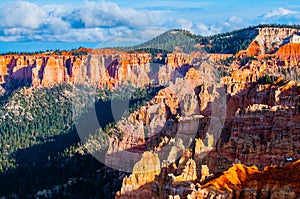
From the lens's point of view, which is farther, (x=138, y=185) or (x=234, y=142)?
(x=234, y=142)

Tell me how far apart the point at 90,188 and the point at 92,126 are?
135ft

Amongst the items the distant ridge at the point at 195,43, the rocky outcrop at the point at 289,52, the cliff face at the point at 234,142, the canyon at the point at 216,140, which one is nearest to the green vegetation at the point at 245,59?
the canyon at the point at 216,140

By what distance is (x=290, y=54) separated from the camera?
156 meters

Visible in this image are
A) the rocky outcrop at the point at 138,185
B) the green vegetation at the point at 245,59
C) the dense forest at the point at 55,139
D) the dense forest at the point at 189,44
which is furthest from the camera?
the dense forest at the point at 189,44

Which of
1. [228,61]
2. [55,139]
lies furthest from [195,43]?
[55,139]

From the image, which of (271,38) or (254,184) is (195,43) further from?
(254,184)

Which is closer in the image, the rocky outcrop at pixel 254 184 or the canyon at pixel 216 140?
the rocky outcrop at pixel 254 184

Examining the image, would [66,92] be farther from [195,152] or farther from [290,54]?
[195,152]

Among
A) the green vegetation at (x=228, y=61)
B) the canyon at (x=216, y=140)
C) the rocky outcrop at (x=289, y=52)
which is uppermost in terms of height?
the rocky outcrop at (x=289, y=52)

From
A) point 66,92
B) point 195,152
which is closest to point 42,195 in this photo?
point 195,152

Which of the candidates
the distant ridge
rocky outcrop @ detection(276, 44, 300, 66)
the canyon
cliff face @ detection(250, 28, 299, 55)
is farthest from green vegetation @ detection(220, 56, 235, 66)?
the distant ridge

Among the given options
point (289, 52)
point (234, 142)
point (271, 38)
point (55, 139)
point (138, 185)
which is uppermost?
point (271, 38)

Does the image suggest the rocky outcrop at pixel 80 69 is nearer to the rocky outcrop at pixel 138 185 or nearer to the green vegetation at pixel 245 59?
the green vegetation at pixel 245 59

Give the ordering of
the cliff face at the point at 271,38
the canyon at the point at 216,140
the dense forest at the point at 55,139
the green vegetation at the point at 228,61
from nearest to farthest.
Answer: the canyon at the point at 216,140, the dense forest at the point at 55,139, the green vegetation at the point at 228,61, the cliff face at the point at 271,38
